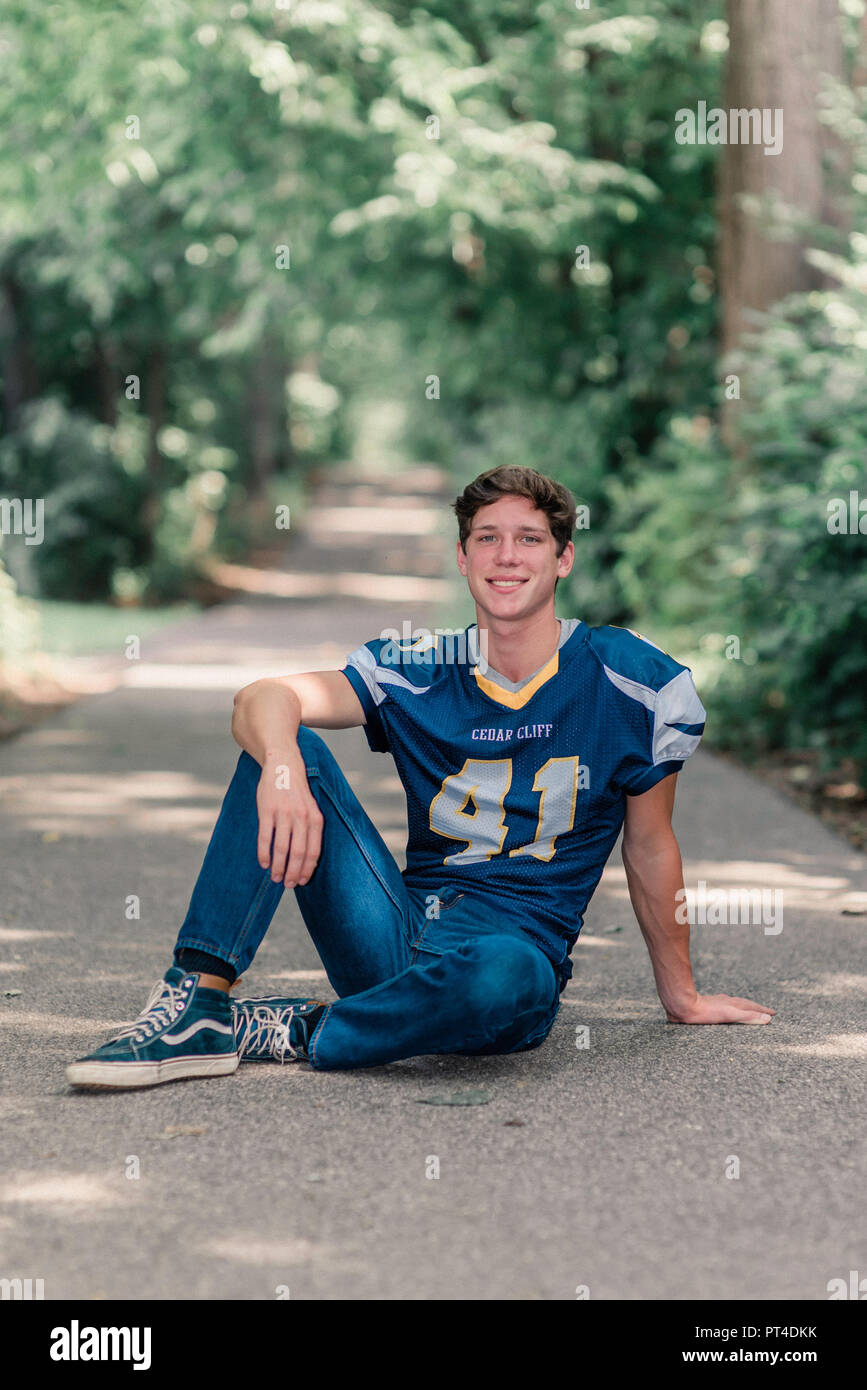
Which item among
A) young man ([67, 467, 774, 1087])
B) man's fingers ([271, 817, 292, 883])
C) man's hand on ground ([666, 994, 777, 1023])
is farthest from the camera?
man's hand on ground ([666, 994, 777, 1023])

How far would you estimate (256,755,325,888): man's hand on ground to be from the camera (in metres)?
3.73

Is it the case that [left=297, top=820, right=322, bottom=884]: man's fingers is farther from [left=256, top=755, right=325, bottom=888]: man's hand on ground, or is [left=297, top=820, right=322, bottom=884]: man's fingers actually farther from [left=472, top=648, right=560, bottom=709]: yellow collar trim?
[left=472, top=648, right=560, bottom=709]: yellow collar trim

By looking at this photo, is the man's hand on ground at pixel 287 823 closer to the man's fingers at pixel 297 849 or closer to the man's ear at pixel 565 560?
the man's fingers at pixel 297 849

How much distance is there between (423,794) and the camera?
4.14 meters

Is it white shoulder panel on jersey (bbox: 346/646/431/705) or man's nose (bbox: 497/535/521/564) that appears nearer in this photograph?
man's nose (bbox: 497/535/521/564)

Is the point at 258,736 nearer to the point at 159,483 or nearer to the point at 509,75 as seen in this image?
the point at 509,75

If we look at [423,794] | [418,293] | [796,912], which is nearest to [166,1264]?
[423,794]

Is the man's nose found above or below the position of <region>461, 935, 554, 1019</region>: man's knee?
above

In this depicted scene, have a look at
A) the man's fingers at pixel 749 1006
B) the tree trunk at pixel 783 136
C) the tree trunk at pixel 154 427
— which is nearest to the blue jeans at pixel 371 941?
the man's fingers at pixel 749 1006

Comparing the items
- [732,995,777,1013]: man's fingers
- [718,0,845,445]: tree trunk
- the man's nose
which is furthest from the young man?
[718,0,845,445]: tree trunk

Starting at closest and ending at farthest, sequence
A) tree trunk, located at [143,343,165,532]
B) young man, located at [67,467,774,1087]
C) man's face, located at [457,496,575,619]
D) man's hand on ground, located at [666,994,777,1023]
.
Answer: young man, located at [67,467,774,1087], man's face, located at [457,496,575,619], man's hand on ground, located at [666,994,777,1023], tree trunk, located at [143,343,165,532]

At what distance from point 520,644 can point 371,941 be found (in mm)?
818

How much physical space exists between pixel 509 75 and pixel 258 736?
11332mm

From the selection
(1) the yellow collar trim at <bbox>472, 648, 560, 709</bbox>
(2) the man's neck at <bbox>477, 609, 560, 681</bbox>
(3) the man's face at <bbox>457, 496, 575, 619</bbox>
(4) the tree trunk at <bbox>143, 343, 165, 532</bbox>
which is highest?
(4) the tree trunk at <bbox>143, 343, 165, 532</bbox>
